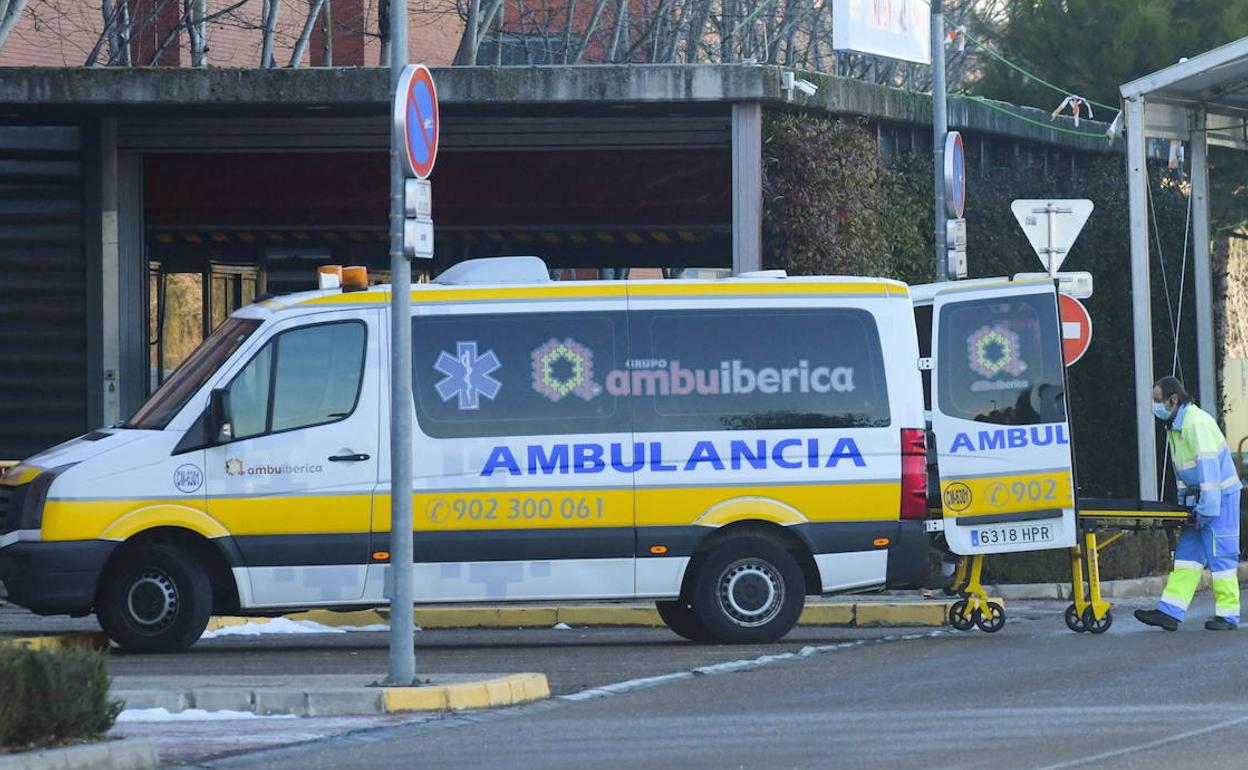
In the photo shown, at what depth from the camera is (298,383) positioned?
14.1 m

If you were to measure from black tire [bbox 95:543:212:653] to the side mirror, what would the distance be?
788 mm

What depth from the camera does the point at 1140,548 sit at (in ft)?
64.3

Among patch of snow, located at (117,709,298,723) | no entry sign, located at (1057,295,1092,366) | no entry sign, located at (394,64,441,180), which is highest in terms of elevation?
no entry sign, located at (394,64,441,180)

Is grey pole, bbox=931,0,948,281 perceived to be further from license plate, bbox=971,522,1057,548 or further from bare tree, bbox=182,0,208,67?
bare tree, bbox=182,0,208,67

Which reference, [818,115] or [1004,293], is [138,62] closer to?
[818,115]

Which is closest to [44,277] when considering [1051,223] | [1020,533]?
[1051,223]

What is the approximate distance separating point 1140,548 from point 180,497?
9399 mm

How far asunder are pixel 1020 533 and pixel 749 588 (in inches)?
75.1

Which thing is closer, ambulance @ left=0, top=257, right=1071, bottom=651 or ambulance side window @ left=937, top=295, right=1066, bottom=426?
ambulance @ left=0, top=257, right=1071, bottom=651

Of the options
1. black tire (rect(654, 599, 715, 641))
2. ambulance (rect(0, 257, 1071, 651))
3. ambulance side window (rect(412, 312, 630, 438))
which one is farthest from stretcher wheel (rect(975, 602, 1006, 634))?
ambulance side window (rect(412, 312, 630, 438))

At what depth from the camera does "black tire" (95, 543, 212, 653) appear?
13.8 metres

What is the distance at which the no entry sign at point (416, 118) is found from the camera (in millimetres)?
11117

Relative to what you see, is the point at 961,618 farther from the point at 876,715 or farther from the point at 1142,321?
the point at 1142,321

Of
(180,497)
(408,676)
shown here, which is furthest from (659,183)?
(408,676)
